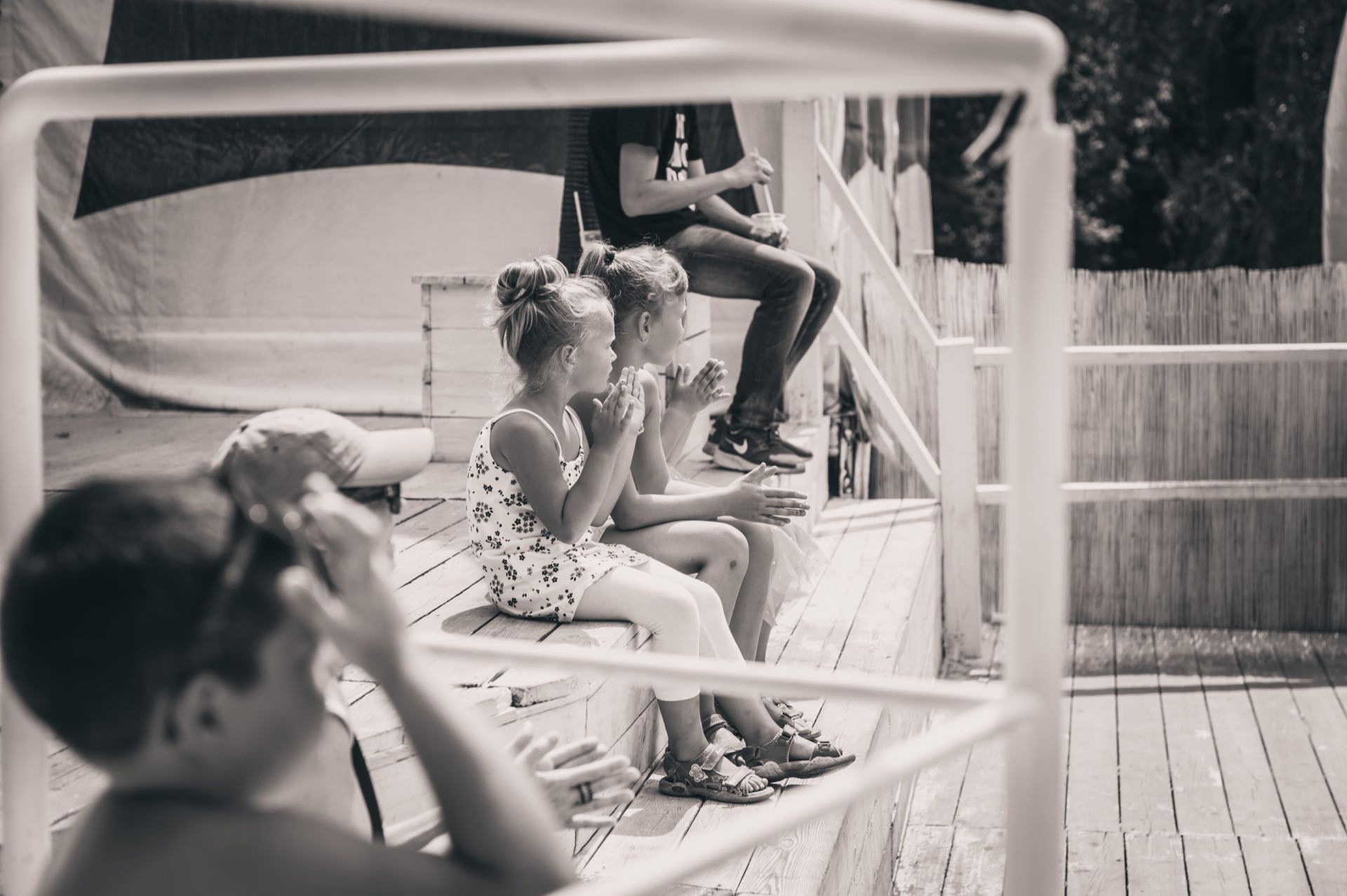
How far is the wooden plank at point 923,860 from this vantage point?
12.0 feet

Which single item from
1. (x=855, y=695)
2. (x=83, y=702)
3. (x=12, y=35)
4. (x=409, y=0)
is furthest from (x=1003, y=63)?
(x=12, y=35)

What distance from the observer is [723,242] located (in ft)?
14.3

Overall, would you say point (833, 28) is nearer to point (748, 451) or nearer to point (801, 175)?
point (748, 451)

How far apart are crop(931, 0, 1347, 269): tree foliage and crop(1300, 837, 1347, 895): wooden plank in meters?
6.70

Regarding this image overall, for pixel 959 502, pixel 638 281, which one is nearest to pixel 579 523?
pixel 638 281

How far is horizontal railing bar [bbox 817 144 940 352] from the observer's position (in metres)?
5.59

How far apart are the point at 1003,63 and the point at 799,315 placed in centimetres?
362

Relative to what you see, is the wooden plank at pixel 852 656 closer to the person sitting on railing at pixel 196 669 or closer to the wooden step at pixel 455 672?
the wooden step at pixel 455 672

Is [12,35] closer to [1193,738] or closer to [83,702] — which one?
[1193,738]

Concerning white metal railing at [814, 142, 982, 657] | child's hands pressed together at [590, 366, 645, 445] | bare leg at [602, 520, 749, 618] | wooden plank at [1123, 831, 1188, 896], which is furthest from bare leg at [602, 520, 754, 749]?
white metal railing at [814, 142, 982, 657]

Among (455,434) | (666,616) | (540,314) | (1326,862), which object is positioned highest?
(540,314)

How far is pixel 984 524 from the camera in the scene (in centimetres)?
654

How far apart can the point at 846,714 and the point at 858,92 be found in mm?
2466

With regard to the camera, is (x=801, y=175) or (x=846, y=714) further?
(x=801, y=175)
